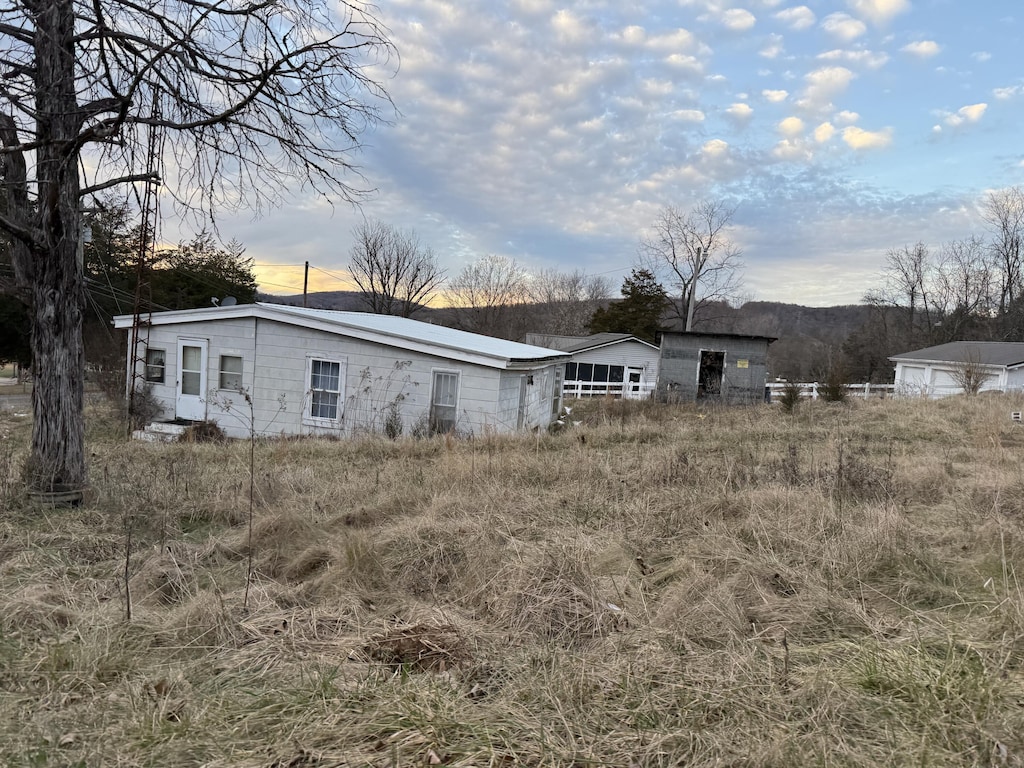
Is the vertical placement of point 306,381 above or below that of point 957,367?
below

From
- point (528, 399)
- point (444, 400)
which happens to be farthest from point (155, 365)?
point (528, 399)

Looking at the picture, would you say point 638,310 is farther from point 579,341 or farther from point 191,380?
point 191,380

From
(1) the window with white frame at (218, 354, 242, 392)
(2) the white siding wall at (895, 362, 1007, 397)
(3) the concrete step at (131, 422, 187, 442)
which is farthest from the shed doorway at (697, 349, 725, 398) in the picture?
(3) the concrete step at (131, 422, 187, 442)

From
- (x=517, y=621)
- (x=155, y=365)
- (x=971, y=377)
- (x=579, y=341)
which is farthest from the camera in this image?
(x=579, y=341)

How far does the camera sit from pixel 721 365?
75.4ft

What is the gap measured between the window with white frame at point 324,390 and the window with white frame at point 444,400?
2.23 metres

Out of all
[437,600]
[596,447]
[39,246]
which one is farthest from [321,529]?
[596,447]

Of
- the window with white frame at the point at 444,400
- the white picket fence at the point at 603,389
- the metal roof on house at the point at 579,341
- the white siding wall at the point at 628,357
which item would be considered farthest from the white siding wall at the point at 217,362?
the white siding wall at the point at 628,357

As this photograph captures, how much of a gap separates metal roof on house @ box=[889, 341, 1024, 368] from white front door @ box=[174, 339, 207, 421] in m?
30.7

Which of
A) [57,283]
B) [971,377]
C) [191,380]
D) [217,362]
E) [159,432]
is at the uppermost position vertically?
[971,377]

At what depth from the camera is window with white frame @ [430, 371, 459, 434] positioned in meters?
13.3

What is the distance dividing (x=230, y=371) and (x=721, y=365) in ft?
55.5

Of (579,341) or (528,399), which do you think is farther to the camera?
(579,341)

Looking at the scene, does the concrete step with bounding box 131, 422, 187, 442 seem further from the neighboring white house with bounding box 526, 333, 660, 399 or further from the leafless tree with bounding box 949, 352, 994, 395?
the leafless tree with bounding box 949, 352, 994, 395
